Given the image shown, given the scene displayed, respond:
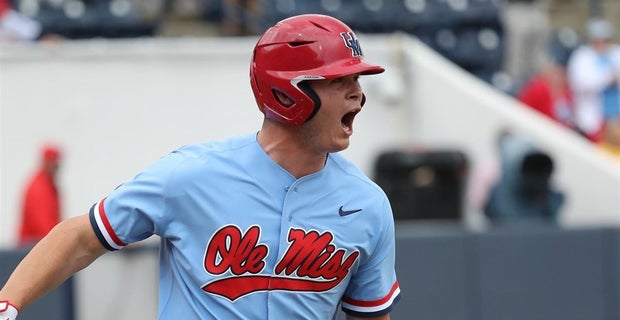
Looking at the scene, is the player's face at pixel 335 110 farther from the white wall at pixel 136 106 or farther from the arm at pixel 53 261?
the white wall at pixel 136 106

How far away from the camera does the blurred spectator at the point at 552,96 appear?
1230cm

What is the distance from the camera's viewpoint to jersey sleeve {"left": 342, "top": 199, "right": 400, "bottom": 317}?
369 centimetres

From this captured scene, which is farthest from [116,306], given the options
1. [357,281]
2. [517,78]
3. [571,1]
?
[571,1]

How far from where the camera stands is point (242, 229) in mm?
3543

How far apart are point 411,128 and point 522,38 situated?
288 centimetres

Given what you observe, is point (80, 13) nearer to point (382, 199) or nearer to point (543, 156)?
point (543, 156)

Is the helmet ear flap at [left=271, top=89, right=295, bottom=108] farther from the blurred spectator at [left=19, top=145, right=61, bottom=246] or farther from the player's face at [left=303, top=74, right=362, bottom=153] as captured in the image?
the blurred spectator at [left=19, top=145, right=61, bottom=246]

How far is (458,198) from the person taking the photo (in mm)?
10305

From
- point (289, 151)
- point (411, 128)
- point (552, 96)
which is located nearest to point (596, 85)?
point (552, 96)

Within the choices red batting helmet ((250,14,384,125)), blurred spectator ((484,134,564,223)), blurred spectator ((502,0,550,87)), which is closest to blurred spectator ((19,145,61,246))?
blurred spectator ((484,134,564,223))

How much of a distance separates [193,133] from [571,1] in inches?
231

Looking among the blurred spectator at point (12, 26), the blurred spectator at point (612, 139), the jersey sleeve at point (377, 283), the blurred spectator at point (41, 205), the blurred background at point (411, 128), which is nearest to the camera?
the jersey sleeve at point (377, 283)

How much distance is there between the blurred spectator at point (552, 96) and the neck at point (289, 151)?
29.3ft

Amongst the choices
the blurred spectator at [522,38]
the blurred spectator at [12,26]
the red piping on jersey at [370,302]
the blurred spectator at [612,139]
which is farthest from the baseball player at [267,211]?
the blurred spectator at [522,38]
